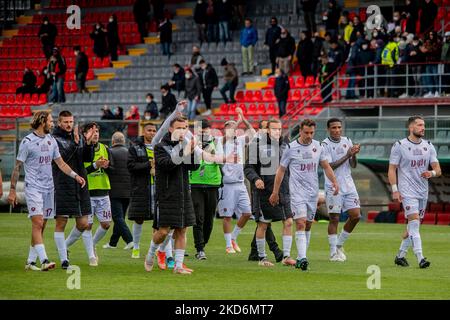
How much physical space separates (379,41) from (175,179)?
63.7ft

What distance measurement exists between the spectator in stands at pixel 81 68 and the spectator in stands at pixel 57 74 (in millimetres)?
557

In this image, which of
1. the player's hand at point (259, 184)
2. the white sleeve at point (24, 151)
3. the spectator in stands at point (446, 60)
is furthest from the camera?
the spectator in stands at point (446, 60)

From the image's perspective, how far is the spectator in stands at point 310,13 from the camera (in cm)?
3928

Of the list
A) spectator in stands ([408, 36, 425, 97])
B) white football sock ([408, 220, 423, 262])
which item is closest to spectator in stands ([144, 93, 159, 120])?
spectator in stands ([408, 36, 425, 97])

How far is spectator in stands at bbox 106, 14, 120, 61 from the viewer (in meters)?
43.5

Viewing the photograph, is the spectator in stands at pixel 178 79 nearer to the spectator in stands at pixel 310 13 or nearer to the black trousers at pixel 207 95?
the black trousers at pixel 207 95

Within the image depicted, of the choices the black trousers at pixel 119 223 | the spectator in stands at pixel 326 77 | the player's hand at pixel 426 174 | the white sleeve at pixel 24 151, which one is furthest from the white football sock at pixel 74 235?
the spectator in stands at pixel 326 77

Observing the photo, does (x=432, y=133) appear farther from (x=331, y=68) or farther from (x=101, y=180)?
(x=101, y=180)

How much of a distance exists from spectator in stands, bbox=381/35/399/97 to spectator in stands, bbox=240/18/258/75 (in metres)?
6.78

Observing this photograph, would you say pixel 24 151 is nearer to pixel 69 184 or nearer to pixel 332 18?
pixel 69 184

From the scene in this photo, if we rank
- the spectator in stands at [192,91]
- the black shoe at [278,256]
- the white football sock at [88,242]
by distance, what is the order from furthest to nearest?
1. the spectator in stands at [192,91]
2. the black shoe at [278,256]
3. the white football sock at [88,242]

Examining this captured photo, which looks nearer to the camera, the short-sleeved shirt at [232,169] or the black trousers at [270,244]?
the black trousers at [270,244]

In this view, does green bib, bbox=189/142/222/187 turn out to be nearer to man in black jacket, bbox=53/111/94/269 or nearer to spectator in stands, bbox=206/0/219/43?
man in black jacket, bbox=53/111/94/269

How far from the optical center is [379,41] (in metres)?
34.6
